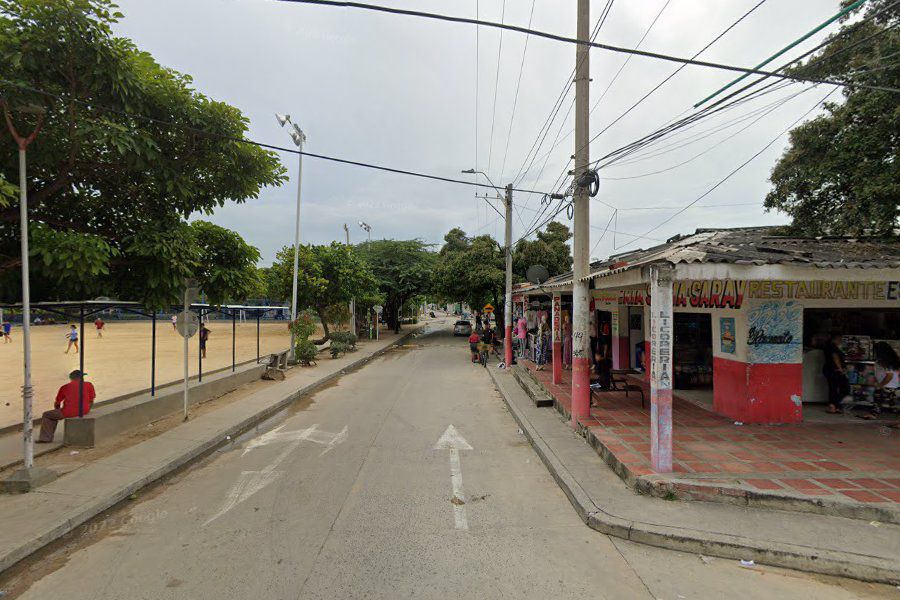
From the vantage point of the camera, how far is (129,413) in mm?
8602

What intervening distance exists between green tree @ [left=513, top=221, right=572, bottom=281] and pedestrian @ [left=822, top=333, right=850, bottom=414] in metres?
19.9

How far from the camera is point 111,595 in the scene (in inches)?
143

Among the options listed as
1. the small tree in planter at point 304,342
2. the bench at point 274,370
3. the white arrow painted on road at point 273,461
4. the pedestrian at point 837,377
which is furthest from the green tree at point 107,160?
the small tree in planter at point 304,342

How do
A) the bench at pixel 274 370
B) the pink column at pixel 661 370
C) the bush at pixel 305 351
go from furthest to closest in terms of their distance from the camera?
1. the bush at pixel 305 351
2. the bench at pixel 274 370
3. the pink column at pixel 661 370

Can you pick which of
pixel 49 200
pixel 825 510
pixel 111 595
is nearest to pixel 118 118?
pixel 49 200

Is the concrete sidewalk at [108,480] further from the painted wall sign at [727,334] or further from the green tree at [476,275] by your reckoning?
the green tree at [476,275]

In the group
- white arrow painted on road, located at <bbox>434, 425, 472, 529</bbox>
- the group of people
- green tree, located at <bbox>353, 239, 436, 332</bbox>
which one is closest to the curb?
white arrow painted on road, located at <bbox>434, 425, 472, 529</bbox>

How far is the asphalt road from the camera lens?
12.1 ft

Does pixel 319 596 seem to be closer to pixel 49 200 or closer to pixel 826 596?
pixel 826 596

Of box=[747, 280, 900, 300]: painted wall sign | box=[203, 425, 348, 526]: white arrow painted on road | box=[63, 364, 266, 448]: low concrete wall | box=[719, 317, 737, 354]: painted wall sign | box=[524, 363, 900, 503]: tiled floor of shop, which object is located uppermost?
box=[747, 280, 900, 300]: painted wall sign

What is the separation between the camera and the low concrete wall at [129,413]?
7.62 metres

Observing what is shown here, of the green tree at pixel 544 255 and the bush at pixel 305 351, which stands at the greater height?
the green tree at pixel 544 255

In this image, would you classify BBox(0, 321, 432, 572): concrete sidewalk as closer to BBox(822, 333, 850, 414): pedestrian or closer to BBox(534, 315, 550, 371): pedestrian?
BBox(534, 315, 550, 371): pedestrian

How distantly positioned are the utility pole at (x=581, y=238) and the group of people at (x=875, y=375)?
4.26m
